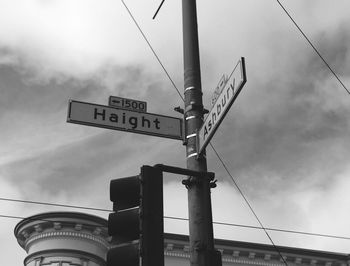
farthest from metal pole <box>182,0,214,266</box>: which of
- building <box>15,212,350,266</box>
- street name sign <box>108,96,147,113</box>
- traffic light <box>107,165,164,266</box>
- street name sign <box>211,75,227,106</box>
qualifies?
building <box>15,212,350,266</box>

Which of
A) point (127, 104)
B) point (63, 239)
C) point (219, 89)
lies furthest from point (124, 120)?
point (63, 239)

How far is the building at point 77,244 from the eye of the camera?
67.7ft

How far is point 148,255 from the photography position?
3.90 metres

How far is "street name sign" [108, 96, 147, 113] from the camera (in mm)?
5965

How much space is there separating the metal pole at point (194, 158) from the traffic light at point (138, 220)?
0.73 meters

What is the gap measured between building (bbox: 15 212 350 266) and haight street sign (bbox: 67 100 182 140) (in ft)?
52.1

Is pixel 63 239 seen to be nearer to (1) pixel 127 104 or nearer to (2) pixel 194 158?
(1) pixel 127 104

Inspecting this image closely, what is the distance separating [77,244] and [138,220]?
17746 millimetres

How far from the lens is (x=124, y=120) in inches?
231

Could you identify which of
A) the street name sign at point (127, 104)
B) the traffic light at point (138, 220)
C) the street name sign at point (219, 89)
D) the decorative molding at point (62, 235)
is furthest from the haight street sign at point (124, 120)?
the decorative molding at point (62, 235)

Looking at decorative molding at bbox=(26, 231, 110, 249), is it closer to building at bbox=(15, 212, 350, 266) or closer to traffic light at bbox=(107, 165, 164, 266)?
building at bbox=(15, 212, 350, 266)

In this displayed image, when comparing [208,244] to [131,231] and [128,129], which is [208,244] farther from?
[128,129]

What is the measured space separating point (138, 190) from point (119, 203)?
0.21m

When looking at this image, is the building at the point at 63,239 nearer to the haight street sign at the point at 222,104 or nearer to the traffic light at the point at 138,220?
the haight street sign at the point at 222,104
